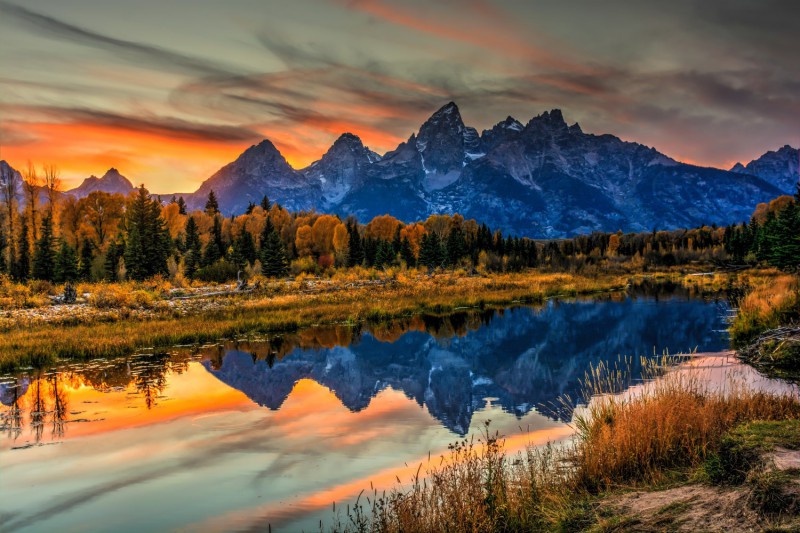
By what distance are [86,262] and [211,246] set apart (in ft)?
51.2

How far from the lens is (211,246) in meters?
74.2

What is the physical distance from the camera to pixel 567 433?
41.9ft

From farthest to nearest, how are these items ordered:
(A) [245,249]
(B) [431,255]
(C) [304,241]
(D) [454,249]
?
(D) [454,249]
(C) [304,241]
(B) [431,255]
(A) [245,249]

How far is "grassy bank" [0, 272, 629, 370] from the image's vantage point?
23.3 meters

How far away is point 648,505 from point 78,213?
305 ft

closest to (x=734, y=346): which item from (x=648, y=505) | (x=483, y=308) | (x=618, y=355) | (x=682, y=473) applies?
(x=618, y=355)

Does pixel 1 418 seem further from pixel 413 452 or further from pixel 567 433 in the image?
pixel 567 433

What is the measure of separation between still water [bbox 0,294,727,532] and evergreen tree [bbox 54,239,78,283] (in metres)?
42.6

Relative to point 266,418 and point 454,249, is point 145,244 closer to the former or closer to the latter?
point 266,418

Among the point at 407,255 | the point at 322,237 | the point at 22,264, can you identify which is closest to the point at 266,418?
the point at 22,264

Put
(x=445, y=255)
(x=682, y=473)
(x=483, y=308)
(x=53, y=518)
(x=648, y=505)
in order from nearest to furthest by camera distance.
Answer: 1. (x=648, y=505)
2. (x=682, y=473)
3. (x=53, y=518)
4. (x=483, y=308)
5. (x=445, y=255)

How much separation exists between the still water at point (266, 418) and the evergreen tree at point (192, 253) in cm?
4439

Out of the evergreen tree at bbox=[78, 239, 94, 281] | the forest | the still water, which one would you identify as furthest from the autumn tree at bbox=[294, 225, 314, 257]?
the still water

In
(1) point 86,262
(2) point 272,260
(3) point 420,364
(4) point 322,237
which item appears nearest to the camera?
(3) point 420,364
